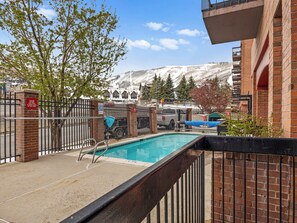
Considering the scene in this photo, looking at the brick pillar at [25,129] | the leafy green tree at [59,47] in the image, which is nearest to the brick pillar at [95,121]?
the leafy green tree at [59,47]

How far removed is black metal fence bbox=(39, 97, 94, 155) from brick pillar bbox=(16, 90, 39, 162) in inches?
28.6

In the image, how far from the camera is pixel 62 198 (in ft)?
11.9

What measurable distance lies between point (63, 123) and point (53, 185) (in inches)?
170

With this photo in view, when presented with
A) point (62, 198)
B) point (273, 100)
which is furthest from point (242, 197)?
point (62, 198)

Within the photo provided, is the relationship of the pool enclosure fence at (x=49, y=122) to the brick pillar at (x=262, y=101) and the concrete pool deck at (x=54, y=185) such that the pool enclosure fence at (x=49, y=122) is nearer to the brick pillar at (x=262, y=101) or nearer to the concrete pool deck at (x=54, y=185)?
the concrete pool deck at (x=54, y=185)

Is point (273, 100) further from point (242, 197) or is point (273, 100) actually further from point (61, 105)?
point (61, 105)

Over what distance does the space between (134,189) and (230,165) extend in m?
2.00

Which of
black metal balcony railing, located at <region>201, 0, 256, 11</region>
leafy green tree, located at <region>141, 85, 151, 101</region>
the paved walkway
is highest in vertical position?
leafy green tree, located at <region>141, 85, 151, 101</region>

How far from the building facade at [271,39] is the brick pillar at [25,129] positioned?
4.95 meters

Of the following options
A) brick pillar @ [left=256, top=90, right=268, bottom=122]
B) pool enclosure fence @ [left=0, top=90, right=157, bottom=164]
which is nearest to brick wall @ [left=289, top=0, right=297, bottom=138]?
brick pillar @ [left=256, top=90, right=268, bottom=122]

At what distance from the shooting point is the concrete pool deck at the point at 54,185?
318 centimetres

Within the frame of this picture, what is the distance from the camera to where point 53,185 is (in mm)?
4273

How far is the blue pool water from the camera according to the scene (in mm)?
9231

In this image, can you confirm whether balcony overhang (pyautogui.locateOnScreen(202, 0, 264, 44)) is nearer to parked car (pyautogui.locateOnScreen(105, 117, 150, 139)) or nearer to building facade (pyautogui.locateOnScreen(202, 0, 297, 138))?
building facade (pyautogui.locateOnScreen(202, 0, 297, 138))
